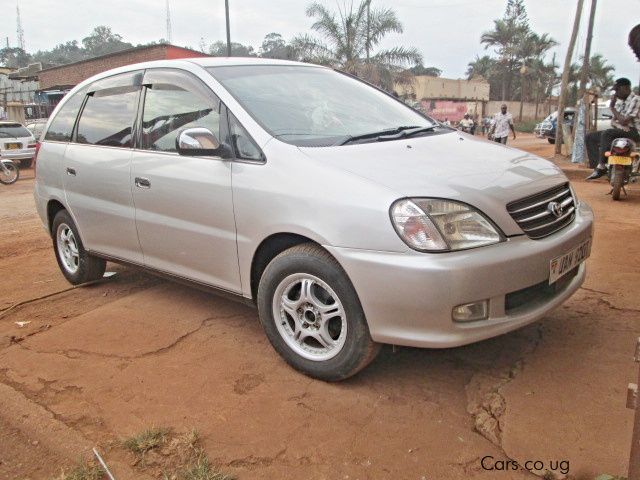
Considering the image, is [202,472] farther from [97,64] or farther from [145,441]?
[97,64]

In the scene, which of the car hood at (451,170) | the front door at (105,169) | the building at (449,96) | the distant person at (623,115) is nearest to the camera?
the car hood at (451,170)

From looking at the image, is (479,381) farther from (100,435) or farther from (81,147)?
(81,147)

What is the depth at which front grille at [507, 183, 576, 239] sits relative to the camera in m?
2.70

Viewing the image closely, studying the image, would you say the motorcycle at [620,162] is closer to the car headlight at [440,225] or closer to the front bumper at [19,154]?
the car headlight at [440,225]

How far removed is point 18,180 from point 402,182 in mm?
15222

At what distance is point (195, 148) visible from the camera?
3209 millimetres

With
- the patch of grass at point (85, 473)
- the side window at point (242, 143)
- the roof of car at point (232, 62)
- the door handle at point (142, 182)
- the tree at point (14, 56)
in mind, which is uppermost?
the tree at point (14, 56)

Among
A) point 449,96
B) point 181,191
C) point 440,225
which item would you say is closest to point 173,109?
point 181,191

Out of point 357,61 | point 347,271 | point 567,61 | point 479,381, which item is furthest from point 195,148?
point 357,61

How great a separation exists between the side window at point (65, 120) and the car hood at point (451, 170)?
8.55ft

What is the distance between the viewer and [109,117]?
4199mm

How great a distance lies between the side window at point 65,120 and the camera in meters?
4.60

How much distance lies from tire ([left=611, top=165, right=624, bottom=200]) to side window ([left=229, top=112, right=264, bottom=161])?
6394 mm

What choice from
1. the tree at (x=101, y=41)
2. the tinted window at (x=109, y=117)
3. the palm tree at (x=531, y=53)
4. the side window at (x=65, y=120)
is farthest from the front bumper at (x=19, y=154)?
the tree at (x=101, y=41)
